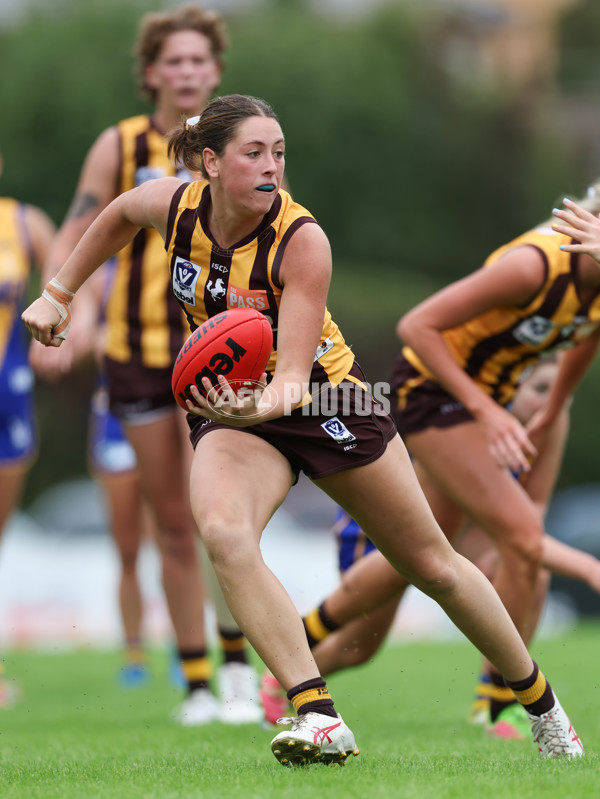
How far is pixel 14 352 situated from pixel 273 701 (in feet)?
10.0

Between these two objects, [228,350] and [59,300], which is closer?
[228,350]

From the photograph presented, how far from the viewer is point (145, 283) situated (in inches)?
254

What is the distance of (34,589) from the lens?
1307 centimetres

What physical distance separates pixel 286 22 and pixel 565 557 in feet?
107

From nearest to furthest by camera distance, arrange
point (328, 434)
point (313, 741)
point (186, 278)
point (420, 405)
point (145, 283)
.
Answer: point (313, 741) < point (328, 434) < point (186, 278) < point (420, 405) < point (145, 283)

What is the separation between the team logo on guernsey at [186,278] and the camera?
13.7ft

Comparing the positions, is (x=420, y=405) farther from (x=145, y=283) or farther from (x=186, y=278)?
(x=186, y=278)

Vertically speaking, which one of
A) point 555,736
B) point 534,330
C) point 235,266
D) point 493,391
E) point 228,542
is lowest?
point 555,736

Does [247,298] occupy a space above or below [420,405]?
above

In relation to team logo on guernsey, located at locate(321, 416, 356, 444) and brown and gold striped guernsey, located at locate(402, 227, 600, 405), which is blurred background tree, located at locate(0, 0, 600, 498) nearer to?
brown and gold striped guernsey, located at locate(402, 227, 600, 405)

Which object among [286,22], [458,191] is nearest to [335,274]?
[458,191]

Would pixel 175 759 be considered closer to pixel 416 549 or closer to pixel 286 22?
pixel 416 549

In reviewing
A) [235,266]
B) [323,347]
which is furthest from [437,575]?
[235,266]

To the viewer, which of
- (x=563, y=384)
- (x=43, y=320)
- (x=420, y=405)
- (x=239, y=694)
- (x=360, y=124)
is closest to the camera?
(x=43, y=320)
